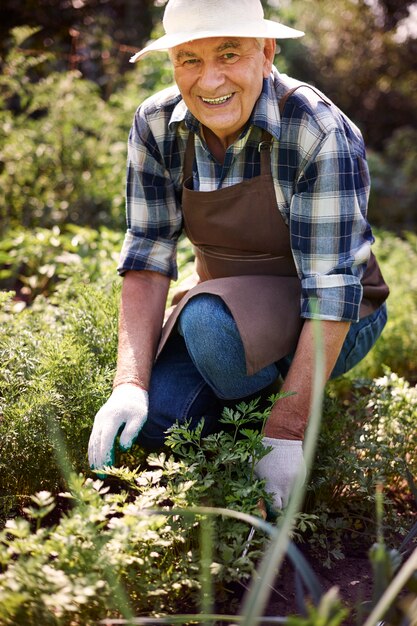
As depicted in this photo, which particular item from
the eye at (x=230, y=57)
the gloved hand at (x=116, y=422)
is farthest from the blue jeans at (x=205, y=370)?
the eye at (x=230, y=57)

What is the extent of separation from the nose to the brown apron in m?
0.21

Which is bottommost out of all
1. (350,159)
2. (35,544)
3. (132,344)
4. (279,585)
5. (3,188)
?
(279,585)

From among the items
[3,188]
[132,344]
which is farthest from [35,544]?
[3,188]

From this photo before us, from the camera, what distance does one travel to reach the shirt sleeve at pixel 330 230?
191 centimetres

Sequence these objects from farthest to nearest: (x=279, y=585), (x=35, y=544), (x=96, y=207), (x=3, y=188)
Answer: (x=96, y=207)
(x=3, y=188)
(x=279, y=585)
(x=35, y=544)

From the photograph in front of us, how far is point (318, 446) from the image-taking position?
2.09 meters

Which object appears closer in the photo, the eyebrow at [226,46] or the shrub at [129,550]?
the shrub at [129,550]

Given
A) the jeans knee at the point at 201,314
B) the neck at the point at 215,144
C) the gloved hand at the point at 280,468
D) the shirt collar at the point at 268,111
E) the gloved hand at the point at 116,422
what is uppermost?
the shirt collar at the point at 268,111

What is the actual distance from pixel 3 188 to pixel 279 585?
2.56 m

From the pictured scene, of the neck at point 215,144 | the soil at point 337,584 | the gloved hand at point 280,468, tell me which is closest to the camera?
the soil at point 337,584

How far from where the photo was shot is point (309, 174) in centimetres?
196

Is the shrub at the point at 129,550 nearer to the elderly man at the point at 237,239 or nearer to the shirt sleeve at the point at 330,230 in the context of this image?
the elderly man at the point at 237,239

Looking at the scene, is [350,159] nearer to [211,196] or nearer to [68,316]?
[211,196]

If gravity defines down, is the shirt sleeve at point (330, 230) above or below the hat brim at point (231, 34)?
below
